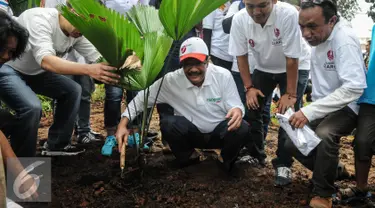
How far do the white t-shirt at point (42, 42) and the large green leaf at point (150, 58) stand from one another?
0.66 meters

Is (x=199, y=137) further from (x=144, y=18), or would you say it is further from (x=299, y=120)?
(x=144, y=18)

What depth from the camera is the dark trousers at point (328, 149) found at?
104 inches

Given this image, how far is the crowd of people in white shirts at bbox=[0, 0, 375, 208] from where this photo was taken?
8.82 ft

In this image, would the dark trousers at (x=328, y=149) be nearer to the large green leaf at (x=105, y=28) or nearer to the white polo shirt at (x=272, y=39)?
the white polo shirt at (x=272, y=39)

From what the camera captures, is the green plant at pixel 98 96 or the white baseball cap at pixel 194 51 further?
the green plant at pixel 98 96

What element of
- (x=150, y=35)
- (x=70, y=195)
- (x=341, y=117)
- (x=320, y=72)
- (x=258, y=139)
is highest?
(x=150, y=35)

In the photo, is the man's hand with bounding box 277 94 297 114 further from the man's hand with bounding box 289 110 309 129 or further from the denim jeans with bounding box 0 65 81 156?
the denim jeans with bounding box 0 65 81 156

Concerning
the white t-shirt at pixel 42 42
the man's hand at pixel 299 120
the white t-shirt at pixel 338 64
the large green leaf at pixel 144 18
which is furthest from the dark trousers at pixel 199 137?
the white t-shirt at pixel 42 42

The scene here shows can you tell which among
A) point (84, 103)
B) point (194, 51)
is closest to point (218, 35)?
point (194, 51)

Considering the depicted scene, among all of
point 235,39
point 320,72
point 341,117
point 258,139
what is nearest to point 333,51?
point 320,72

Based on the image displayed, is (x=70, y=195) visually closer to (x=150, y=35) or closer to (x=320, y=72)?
(x=150, y=35)

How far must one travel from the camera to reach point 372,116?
2.73 m

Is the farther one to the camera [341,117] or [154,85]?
[154,85]

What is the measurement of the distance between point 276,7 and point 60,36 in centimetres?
177
